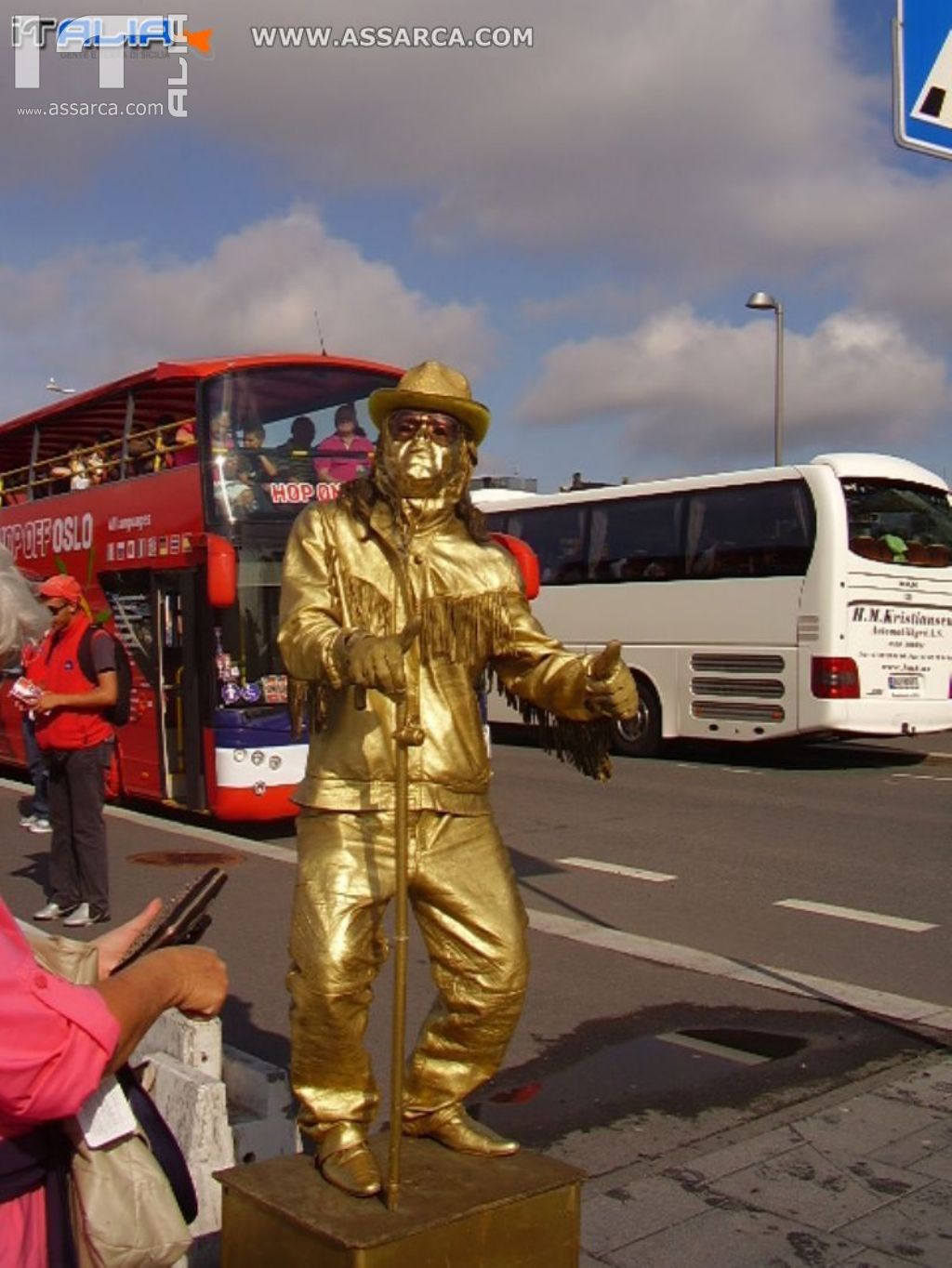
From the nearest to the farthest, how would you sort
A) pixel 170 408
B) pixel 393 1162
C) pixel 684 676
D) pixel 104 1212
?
pixel 104 1212, pixel 393 1162, pixel 170 408, pixel 684 676

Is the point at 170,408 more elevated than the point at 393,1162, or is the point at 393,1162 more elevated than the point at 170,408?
the point at 170,408

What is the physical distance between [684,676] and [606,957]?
970cm

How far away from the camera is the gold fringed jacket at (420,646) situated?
339cm

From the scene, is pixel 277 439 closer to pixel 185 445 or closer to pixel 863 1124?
pixel 185 445

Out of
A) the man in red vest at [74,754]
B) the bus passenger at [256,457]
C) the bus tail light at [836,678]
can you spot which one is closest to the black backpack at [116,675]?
the man in red vest at [74,754]

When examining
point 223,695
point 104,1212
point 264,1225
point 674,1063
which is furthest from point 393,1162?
point 223,695

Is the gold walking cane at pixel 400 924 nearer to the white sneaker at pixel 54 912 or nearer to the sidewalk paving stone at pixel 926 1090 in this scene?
the sidewalk paving stone at pixel 926 1090

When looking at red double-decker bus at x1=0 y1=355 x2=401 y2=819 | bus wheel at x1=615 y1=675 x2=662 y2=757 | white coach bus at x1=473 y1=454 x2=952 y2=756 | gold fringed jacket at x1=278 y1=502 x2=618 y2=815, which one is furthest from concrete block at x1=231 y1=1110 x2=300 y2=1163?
bus wheel at x1=615 y1=675 x2=662 y2=757

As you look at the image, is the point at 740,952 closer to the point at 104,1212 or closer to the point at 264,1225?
the point at 264,1225

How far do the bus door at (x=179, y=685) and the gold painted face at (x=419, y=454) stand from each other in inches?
299

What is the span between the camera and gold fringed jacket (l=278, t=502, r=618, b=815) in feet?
11.1

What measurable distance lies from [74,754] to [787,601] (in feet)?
30.6

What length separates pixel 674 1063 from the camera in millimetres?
5531

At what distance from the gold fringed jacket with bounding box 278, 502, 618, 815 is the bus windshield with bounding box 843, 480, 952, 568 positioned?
12262 mm
